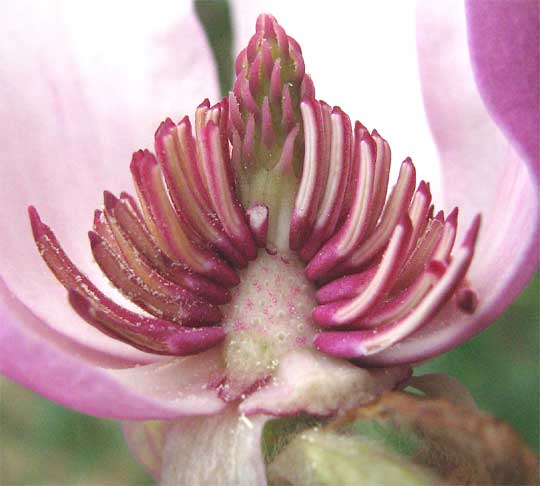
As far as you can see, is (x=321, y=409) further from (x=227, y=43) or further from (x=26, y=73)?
(x=227, y=43)

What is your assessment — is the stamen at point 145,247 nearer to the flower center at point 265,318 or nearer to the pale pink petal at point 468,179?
the flower center at point 265,318

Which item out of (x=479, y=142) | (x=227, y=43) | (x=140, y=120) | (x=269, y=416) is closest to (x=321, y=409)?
(x=269, y=416)

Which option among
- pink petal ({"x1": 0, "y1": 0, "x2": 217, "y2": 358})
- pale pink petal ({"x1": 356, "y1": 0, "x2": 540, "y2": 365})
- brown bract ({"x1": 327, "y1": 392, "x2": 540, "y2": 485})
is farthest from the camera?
pink petal ({"x1": 0, "y1": 0, "x2": 217, "y2": 358})

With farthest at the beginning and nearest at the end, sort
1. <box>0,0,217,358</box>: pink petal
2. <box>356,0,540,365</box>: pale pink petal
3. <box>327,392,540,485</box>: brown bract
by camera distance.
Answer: <box>0,0,217,358</box>: pink petal → <box>356,0,540,365</box>: pale pink petal → <box>327,392,540,485</box>: brown bract

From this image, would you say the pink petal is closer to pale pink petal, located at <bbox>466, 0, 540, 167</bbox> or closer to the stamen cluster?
the stamen cluster

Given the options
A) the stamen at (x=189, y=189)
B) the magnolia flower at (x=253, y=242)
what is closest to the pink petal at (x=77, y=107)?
the magnolia flower at (x=253, y=242)

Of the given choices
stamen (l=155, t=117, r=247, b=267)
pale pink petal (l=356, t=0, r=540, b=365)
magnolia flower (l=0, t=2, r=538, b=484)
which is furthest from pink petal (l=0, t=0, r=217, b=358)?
pale pink petal (l=356, t=0, r=540, b=365)

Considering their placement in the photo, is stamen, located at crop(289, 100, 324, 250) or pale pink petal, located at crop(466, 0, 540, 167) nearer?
pale pink petal, located at crop(466, 0, 540, 167)
